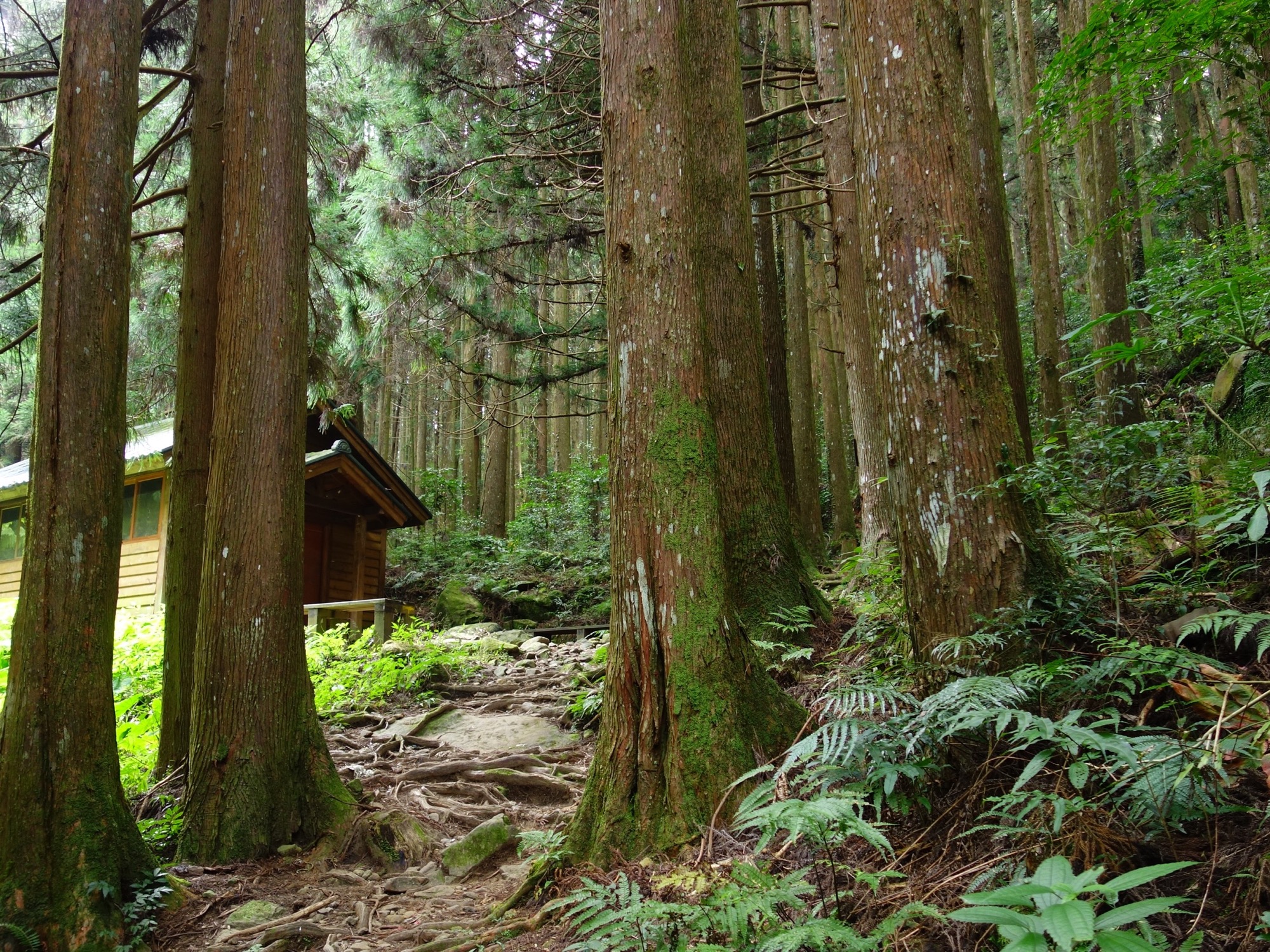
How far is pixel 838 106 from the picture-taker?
870 centimetres

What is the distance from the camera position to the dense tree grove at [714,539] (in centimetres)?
236

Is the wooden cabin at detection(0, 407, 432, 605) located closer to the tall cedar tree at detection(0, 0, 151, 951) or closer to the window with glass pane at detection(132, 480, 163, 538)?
the window with glass pane at detection(132, 480, 163, 538)

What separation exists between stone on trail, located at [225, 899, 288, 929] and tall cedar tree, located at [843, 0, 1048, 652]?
12.1ft

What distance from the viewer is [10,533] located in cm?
1792

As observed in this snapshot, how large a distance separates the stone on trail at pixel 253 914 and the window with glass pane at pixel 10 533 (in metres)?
18.1

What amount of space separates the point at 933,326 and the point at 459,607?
1243 cm

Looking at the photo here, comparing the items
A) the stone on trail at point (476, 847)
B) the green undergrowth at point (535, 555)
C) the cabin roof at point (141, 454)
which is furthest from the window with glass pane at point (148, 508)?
the stone on trail at point (476, 847)

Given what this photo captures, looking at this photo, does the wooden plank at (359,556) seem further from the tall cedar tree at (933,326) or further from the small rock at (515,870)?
the tall cedar tree at (933,326)

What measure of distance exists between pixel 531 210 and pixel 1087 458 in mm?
8891

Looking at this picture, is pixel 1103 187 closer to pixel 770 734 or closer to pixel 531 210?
pixel 531 210

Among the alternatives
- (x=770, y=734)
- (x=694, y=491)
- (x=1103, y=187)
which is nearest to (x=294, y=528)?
(x=694, y=491)

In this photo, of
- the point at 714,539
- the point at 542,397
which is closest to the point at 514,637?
the point at 542,397

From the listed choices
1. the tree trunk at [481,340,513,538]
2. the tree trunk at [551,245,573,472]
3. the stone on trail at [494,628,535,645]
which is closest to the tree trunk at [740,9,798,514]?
the tree trunk at [551,245,573,472]

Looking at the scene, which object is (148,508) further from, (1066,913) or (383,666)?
(1066,913)
